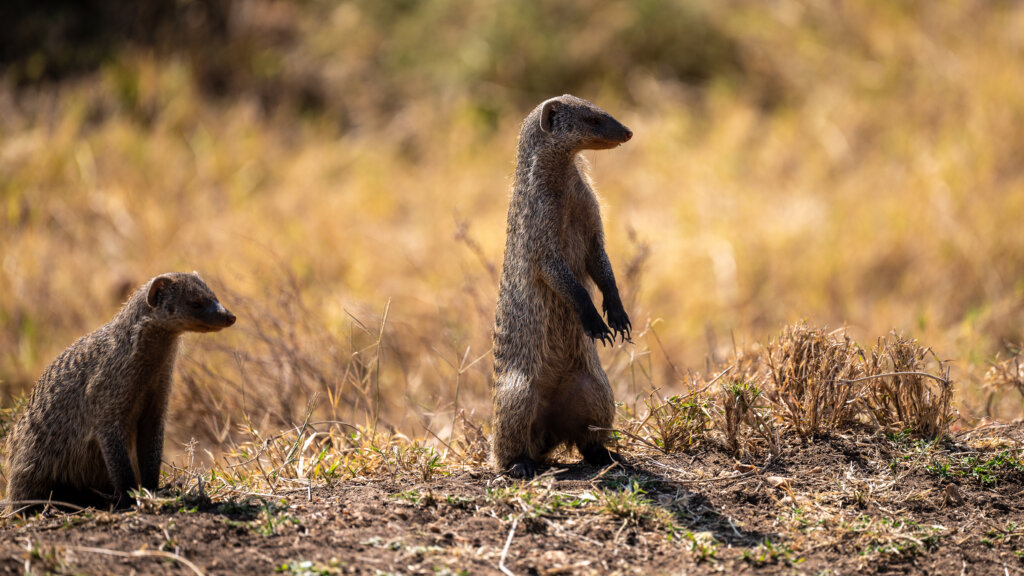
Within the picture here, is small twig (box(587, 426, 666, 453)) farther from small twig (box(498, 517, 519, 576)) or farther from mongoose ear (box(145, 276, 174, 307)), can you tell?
mongoose ear (box(145, 276, 174, 307))

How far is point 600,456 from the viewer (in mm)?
4352

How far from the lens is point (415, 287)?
897 centimetres

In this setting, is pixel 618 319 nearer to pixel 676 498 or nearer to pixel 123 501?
pixel 676 498

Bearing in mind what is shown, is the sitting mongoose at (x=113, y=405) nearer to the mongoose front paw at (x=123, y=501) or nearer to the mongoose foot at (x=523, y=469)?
the mongoose front paw at (x=123, y=501)

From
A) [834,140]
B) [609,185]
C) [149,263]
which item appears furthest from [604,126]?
[834,140]

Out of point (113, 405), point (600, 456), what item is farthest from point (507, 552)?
point (113, 405)

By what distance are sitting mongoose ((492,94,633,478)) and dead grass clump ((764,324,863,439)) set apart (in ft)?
2.73

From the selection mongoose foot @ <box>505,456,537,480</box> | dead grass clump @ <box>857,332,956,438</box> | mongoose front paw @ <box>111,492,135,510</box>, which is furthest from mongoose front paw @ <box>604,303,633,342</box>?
mongoose front paw @ <box>111,492,135,510</box>

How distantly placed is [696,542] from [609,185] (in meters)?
7.66

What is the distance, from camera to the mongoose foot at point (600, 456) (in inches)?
170

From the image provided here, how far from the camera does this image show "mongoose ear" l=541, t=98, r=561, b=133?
429 cm

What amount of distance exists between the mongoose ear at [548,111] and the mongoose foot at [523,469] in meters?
1.48

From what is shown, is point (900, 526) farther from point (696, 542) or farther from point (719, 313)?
point (719, 313)

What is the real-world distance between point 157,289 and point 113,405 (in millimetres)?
494
